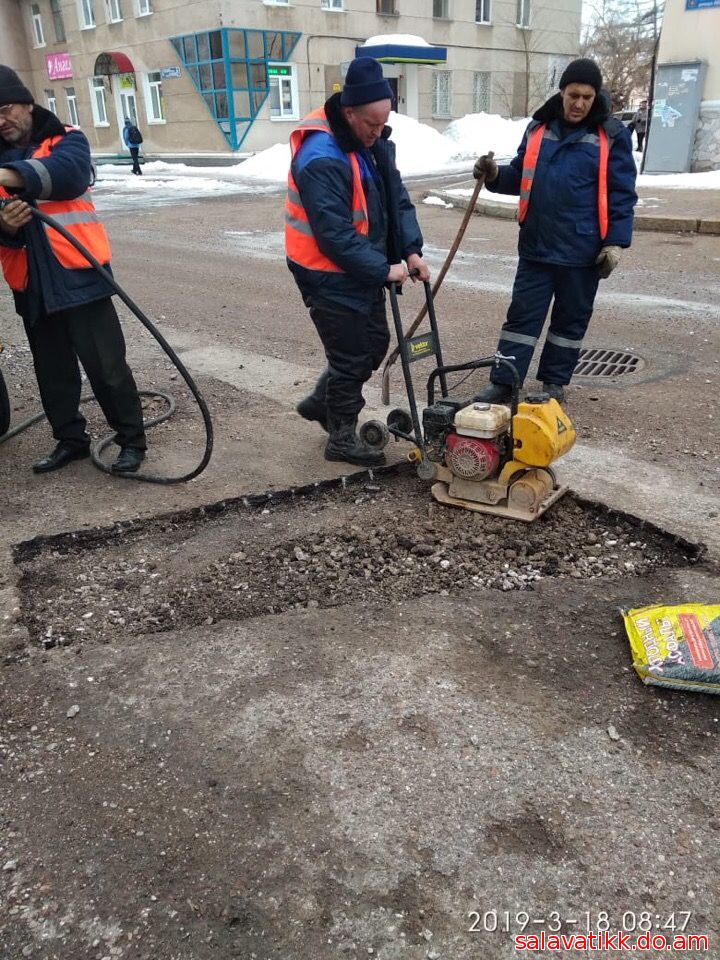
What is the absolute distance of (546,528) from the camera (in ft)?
11.4

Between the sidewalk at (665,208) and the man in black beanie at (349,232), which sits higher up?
the man in black beanie at (349,232)

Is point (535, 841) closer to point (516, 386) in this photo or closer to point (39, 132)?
point (516, 386)

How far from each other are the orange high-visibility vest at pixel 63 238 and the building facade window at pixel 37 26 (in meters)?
40.5

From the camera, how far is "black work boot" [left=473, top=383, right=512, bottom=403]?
429cm

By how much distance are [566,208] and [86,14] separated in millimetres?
36946

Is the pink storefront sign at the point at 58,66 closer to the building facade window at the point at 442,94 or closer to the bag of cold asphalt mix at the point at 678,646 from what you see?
the building facade window at the point at 442,94

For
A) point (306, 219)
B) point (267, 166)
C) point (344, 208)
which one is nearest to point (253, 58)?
point (267, 166)

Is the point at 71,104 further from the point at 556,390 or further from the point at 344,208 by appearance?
the point at 344,208

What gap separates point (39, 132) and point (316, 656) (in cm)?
271

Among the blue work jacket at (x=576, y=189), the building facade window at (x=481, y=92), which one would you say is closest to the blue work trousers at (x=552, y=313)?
the blue work jacket at (x=576, y=189)

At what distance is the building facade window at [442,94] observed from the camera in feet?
114

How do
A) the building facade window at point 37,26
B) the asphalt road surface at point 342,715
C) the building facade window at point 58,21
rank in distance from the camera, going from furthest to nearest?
1. the building facade window at point 37,26
2. the building facade window at point 58,21
3. the asphalt road surface at point 342,715

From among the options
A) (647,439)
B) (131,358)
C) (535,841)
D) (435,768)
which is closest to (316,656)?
(435,768)

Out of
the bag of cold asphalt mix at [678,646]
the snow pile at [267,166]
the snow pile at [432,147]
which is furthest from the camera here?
the snow pile at [432,147]
